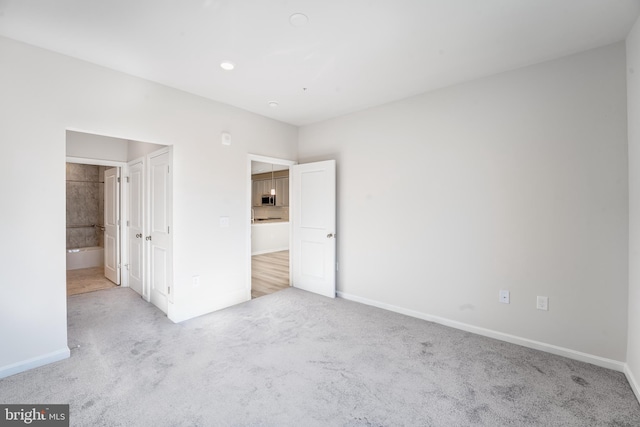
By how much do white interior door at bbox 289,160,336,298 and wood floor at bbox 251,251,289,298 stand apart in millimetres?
432

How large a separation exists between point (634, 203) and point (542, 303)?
1.09m

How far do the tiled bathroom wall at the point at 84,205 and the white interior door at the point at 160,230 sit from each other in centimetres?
389

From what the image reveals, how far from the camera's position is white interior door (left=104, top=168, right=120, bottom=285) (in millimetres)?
4668

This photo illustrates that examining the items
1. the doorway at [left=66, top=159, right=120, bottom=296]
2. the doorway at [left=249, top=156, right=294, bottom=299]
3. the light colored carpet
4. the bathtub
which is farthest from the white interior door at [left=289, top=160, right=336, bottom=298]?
the bathtub

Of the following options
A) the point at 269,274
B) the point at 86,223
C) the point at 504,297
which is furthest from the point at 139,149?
the point at 504,297

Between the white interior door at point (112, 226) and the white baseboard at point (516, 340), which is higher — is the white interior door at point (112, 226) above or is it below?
above

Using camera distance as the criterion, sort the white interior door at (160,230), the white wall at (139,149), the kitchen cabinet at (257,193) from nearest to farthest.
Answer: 1. the white interior door at (160,230)
2. the white wall at (139,149)
3. the kitchen cabinet at (257,193)

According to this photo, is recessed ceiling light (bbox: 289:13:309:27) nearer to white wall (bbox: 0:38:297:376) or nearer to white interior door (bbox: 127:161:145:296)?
white wall (bbox: 0:38:297:376)

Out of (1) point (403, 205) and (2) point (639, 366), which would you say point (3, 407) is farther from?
(2) point (639, 366)

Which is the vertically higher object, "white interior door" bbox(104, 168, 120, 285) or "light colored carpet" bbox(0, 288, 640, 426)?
"white interior door" bbox(104, 168, 120, 285)

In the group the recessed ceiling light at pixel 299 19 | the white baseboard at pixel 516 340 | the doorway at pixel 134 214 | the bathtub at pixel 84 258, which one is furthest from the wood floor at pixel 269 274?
the recessed ceiling light at pixel 299 19

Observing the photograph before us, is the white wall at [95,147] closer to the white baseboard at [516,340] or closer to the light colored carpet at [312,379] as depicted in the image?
the light colored carpet at [312,379]

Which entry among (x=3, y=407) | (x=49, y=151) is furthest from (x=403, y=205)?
(x=3, y=407)

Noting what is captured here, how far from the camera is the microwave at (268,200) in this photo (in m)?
9.62
